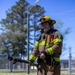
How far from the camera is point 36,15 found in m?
48.5

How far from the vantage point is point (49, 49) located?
6.62 metres

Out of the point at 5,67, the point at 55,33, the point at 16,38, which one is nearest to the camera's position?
the point at 55,33

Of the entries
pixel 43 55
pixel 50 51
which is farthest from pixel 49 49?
pixel 43 55

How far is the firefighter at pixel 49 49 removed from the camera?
6.67 metres

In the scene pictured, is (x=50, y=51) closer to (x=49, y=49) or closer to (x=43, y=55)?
(x=49, y=49)

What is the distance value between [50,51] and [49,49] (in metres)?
0.05

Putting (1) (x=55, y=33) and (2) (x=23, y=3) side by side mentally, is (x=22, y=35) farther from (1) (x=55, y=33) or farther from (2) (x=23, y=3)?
(1) (x=55, y=33)

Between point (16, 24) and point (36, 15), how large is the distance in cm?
461

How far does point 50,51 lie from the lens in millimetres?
6621

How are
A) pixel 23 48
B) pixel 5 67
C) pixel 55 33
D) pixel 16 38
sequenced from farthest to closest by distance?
pixel 23 48 < pixel 16 38 < pixel 5 67 < pixel 55 33

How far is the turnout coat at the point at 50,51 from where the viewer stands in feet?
21.9

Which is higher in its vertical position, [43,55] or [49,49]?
[49,49]

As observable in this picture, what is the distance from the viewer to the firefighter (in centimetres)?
667

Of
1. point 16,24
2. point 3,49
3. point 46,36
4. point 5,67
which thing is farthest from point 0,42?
point 46,36
